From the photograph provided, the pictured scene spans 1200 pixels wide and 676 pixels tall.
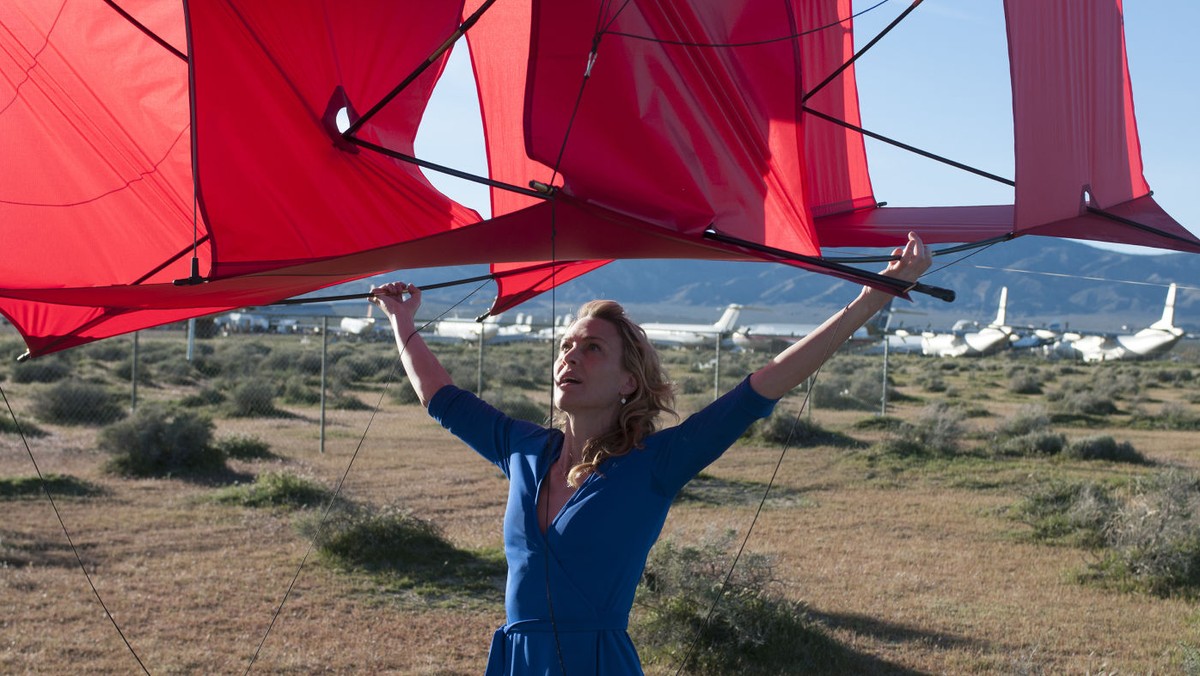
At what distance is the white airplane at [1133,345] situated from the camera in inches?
2015

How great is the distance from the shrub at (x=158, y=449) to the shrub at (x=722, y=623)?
302 inches

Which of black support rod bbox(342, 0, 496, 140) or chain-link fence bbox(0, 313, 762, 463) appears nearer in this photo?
black support rod bbox(342, 0, 496, 140)

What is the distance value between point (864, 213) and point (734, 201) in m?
1.96

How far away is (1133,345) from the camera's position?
177 ft

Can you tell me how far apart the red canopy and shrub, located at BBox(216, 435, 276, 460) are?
377 inches

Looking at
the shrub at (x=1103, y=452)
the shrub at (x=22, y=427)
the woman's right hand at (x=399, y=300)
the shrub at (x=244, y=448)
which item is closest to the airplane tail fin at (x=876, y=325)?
the woman's right hand at (x=399, y=300)

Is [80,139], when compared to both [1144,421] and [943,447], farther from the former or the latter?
[1144,421]

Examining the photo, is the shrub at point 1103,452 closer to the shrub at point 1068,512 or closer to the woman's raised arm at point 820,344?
the shrub at point 1068,512

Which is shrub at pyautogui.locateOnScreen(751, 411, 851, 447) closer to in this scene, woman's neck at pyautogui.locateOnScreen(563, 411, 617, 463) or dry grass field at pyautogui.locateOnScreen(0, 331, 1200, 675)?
dry grass field at pyautogui.locateOnScreen(0, 331, 1200, 675)

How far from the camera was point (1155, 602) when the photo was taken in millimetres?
7762

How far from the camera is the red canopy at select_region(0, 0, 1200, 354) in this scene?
10.6 ft

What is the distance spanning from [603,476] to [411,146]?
1669 millimetres

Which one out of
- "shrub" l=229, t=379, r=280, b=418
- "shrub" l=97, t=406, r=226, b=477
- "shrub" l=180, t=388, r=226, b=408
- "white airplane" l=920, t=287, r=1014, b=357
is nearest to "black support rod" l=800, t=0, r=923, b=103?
"shrub" l=97, t=406, r=226, b=477

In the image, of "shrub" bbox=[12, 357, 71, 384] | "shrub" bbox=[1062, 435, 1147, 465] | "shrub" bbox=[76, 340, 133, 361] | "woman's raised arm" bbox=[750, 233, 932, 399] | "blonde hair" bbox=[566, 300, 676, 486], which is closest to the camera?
"woman's raised arm" bbox=[750, 233, 932, 399]
